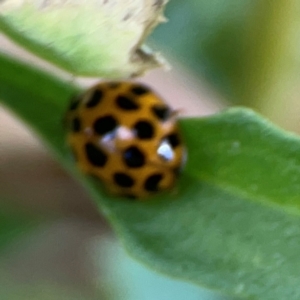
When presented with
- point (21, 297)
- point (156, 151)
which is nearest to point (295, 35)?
point (156, 151)

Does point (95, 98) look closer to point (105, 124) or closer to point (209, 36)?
point (105, 124)

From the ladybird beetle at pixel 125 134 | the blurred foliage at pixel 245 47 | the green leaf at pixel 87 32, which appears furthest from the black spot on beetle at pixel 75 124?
the blurred foliage at pixel 245 47

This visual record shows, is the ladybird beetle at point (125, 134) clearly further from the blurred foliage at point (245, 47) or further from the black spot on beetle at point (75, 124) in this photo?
the blurred foliage at point (245, 47)

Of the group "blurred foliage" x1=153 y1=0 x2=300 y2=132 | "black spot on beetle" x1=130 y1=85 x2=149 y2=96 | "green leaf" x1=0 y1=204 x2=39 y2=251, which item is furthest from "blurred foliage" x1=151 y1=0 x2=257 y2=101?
"green leaf" x1=0 y1=204 x2=39 y2=251

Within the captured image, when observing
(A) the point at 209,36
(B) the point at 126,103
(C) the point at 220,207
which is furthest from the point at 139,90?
(A) the point at 209,36

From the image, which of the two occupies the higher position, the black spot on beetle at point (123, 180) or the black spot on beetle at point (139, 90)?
the black spot on beetle at point (139, 90)

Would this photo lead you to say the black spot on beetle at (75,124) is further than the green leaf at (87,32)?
Yes

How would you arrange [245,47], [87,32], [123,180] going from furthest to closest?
1. [245,47]
2. [123,180]
3. [87,32]
